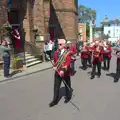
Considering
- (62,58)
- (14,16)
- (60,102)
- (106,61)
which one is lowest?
(60,102)

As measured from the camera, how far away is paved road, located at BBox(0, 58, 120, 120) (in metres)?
6.11

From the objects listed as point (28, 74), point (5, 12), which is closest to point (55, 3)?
point (5, 12)

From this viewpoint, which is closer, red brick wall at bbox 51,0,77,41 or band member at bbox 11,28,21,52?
band member at bbox 11,28,21,52

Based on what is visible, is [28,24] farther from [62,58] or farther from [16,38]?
[62,58]

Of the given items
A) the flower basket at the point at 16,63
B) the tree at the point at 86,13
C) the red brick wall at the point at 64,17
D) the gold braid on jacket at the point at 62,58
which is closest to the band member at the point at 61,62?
the gold braid on jacket at the point at 62,58

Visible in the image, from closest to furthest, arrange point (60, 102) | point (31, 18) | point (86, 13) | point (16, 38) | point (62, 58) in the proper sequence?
point (62, 58), point (60, 102), point (16, 38), point (31, 18), point (86, 13)

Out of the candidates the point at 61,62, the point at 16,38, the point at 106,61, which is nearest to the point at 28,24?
the point at 16,38

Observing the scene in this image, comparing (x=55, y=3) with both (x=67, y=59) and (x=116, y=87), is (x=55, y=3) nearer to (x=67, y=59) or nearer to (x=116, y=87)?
(x=116, y=87)

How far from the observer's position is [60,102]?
24.1 feet

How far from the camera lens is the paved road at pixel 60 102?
6109mm

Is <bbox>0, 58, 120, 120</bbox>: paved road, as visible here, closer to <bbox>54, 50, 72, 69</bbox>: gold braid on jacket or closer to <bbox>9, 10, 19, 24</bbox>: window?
<bbox>54, 50, 72, 69</bbox>: gold braid on jacket

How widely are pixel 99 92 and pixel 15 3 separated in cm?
1296

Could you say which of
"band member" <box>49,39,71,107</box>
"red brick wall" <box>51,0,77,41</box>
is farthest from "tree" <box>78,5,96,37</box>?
"band member" <box>49,39,71,107</box>

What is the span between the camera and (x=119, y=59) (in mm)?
10344
